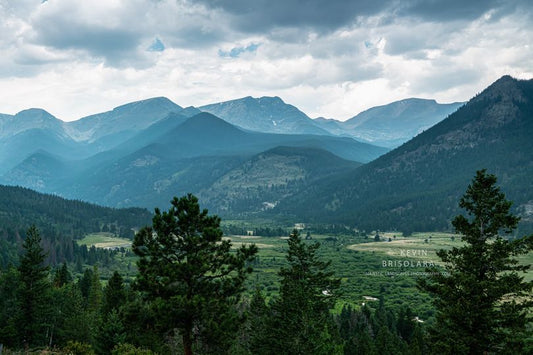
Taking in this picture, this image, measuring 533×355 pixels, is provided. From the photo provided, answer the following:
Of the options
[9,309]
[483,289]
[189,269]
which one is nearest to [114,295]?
[9,309]

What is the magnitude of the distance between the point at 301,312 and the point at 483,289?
16.1 meters

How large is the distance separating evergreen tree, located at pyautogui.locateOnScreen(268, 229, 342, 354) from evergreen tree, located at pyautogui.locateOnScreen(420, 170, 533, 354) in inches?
430

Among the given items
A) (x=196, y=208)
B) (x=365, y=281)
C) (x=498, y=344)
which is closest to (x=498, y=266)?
(x=498, y=344)

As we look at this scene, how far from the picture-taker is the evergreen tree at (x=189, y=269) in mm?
29953

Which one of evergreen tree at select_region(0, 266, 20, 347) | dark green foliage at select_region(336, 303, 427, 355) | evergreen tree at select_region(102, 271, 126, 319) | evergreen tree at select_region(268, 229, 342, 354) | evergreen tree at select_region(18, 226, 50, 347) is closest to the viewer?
evergreen tree at select_region(268, 229, 342, 354)

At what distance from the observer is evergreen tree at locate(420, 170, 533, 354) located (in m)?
28.6

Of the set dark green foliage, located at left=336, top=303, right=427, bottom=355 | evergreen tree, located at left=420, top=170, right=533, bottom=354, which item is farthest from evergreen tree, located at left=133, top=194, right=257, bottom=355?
dark green foliage, located at left=336, top=303, right=427, bottom=355

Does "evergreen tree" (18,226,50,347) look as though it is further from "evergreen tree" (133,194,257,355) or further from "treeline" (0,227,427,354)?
"evergreen tree" (133,194,257,355)

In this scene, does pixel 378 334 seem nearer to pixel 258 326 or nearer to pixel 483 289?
pixel 258 326

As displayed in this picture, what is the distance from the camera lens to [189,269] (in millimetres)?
30031

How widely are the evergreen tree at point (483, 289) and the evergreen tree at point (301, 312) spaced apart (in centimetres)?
1092

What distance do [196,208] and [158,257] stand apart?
4.44m

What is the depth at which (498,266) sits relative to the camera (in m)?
29.7

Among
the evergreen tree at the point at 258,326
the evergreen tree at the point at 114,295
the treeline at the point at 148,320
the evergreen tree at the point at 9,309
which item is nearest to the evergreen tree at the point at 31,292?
the treeline at the point at 148,320
